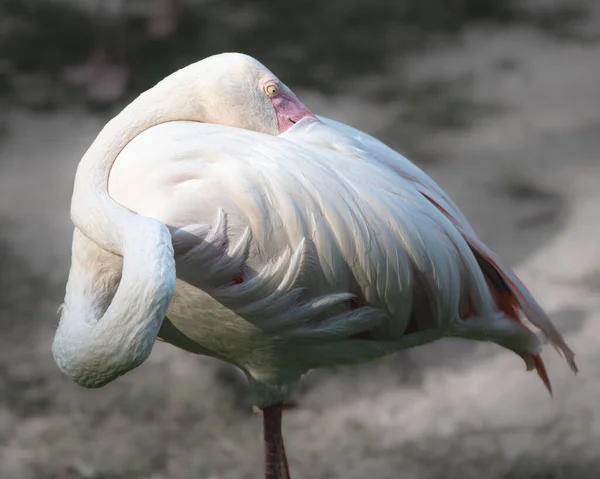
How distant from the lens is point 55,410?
2873 millimetres

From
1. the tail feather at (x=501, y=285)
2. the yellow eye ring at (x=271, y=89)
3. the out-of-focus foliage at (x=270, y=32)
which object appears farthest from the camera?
the out-of-focus foliage at (x=270, y=32)

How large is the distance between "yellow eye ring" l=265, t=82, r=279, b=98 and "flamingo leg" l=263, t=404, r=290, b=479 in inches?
27.7

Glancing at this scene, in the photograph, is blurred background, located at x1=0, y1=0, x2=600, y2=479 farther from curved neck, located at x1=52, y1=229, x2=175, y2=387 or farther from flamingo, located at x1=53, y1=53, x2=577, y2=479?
curved neck, located at x1=52, y1=229, x2=175, y2=387

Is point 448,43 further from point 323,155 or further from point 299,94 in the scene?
point 323,155

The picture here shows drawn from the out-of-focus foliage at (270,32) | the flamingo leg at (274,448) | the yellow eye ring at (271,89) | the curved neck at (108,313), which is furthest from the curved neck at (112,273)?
the out-of-focus foliage at (270,32)

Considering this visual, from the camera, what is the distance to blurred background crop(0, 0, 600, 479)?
8.96 ft

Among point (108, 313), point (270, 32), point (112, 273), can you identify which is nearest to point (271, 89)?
point (112, 273)

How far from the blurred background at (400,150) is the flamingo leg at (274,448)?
39 cm

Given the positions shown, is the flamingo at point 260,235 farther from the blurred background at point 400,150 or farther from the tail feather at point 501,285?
the blurred background at point 400,150

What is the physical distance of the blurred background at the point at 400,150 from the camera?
2730 mm

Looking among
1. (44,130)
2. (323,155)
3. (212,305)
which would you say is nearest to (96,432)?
(212,305)

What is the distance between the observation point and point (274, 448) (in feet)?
7.46

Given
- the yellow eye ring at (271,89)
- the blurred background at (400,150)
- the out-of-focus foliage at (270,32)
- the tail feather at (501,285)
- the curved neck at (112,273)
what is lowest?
the blurred background at (400,150)

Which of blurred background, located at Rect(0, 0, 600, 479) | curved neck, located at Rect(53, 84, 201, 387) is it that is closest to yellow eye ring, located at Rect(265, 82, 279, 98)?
curved neck, located at Rect(53, 84, 201, 387)
